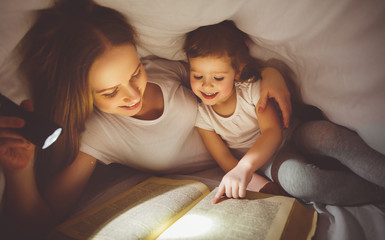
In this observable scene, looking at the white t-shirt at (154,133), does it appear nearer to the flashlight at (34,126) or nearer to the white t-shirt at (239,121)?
the white t-shirt at (239,121)

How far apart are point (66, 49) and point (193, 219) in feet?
1.67

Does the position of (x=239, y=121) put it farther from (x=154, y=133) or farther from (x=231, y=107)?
(x=154, y=133)

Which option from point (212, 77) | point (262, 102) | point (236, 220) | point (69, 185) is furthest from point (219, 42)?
point (69, 185)

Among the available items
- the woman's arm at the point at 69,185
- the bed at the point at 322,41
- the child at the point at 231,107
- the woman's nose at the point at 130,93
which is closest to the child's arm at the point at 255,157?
the child at the point at 231,107

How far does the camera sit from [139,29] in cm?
69

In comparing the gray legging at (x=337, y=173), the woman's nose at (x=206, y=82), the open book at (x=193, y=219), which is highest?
the woman's nose at (x=206, y=82)

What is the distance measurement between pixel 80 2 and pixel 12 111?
0.31 metres

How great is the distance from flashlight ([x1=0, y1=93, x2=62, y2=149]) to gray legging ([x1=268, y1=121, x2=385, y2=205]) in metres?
0.60

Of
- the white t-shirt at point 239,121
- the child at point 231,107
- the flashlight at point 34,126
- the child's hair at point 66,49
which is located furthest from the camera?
the white t-shirt at point 239,121

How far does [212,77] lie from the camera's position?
0.74 m

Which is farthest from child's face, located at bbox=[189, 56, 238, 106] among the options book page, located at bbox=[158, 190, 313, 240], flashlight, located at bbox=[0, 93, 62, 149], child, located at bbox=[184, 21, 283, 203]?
flashlight, located at bbox=[0, 93, 62, 149]

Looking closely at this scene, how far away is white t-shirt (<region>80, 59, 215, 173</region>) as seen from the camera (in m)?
0.79

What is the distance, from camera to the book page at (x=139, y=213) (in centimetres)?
55

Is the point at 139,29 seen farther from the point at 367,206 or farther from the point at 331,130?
the point at 367,206
